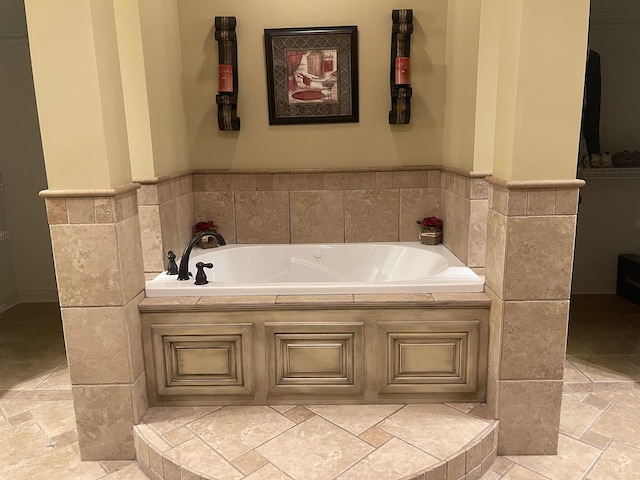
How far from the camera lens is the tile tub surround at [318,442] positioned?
1.90 m

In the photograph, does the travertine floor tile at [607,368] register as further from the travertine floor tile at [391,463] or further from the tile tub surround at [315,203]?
the travertine floor tile at [391,463]

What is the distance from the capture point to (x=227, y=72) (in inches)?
121

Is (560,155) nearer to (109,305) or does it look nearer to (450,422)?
(450,422)

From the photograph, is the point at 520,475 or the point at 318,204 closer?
the point at 520,475

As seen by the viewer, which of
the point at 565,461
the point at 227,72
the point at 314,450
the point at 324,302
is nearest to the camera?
the point at 314,450

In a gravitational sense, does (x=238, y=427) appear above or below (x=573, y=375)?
above

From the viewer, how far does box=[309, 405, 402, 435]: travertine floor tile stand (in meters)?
2.16

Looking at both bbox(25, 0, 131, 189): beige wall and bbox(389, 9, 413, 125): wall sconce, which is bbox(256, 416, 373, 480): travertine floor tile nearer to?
bbox(25, 0, 131, 189): beige wall

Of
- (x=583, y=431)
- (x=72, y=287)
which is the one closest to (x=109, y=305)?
(x=72, y=287)

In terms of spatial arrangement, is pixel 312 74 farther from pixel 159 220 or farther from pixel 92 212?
pixel 92 212

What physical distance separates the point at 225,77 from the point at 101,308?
165 centimetres

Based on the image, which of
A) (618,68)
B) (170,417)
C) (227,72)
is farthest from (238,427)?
(618,68)

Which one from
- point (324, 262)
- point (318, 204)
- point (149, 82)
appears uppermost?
point (149, 82)

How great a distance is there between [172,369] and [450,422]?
4.08 feet
